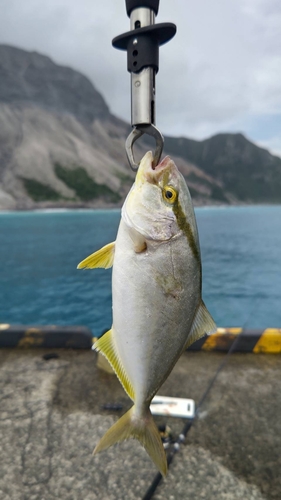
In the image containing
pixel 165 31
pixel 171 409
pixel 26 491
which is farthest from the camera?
pixel 171 409

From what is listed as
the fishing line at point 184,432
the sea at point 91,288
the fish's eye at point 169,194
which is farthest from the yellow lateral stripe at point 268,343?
the fish's eye at point 169,194

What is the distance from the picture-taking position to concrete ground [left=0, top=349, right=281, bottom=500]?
3.74 metres

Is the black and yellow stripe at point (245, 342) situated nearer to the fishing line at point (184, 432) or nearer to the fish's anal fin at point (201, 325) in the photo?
the fishing line at point (184, 432)

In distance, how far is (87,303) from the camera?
2002cm

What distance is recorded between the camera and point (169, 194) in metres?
2.05

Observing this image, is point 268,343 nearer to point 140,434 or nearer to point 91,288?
point 140,434

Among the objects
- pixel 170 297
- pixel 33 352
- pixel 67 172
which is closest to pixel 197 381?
pixel 33 352

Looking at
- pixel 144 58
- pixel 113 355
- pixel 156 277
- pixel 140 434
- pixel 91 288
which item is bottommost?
pixel 91 288

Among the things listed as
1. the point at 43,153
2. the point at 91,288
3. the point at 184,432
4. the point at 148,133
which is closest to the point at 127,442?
the point at 184,432

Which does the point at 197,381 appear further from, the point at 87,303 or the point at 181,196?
the point at 87,303

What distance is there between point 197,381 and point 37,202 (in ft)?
453

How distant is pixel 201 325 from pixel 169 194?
87 centimetres

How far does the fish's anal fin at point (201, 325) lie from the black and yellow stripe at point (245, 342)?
4436mm

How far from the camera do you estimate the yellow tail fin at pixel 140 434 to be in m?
2.18
